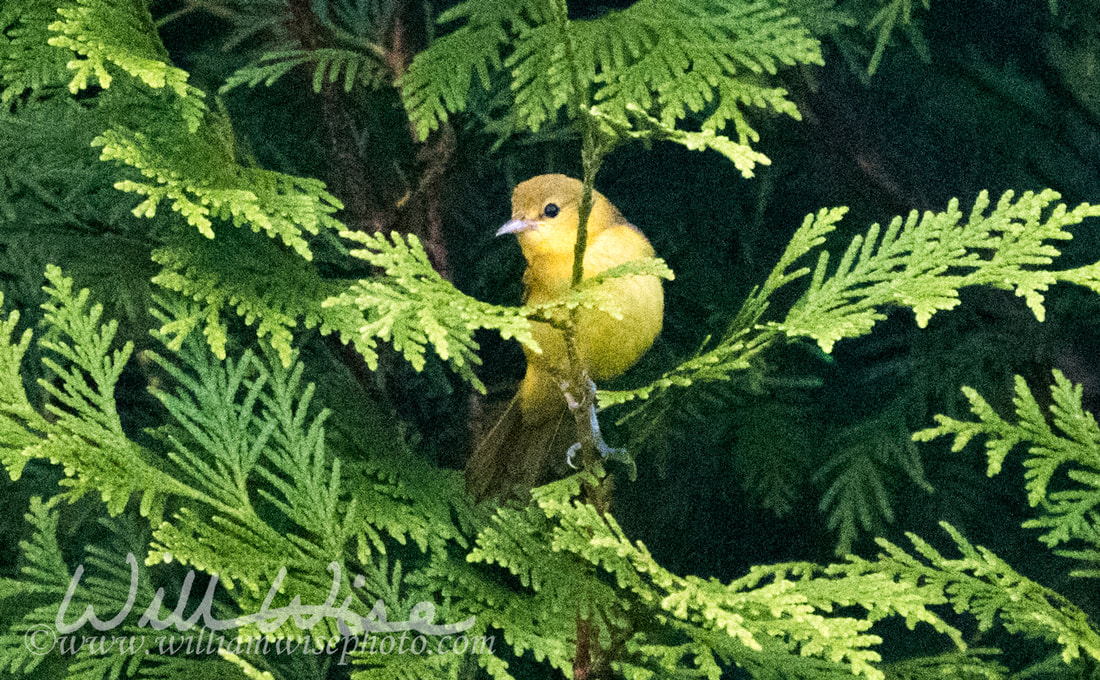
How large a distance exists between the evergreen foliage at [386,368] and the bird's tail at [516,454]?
125 mm

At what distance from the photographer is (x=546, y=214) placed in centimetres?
251

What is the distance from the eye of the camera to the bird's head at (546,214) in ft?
8.25

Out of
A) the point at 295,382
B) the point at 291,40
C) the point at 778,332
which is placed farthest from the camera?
the point at 291,40

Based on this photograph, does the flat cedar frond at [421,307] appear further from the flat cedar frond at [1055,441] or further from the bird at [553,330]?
the flat cedar frond at [1055,441]

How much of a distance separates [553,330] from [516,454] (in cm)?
31

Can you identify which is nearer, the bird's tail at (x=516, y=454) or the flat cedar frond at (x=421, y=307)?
the flat cedar frond at (x=421, y=307)

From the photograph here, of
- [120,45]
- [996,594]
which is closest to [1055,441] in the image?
[996,594]

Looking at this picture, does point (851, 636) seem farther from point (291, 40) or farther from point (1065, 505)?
point (291, 40)

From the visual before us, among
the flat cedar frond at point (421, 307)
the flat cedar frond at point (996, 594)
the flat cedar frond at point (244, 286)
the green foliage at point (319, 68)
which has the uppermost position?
the green foliage at point (319, 68)

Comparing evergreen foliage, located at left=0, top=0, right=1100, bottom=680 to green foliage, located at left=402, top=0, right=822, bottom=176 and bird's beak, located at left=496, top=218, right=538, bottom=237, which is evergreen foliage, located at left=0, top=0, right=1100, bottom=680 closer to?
green foliage, located at left=402, top=0, right=822, bottom=176

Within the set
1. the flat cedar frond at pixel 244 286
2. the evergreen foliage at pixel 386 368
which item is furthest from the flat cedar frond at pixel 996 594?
the flat cedar frond at pixel 244 286

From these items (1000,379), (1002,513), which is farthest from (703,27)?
(1002,513)

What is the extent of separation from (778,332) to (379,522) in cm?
78

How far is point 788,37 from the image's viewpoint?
178 centimetres
